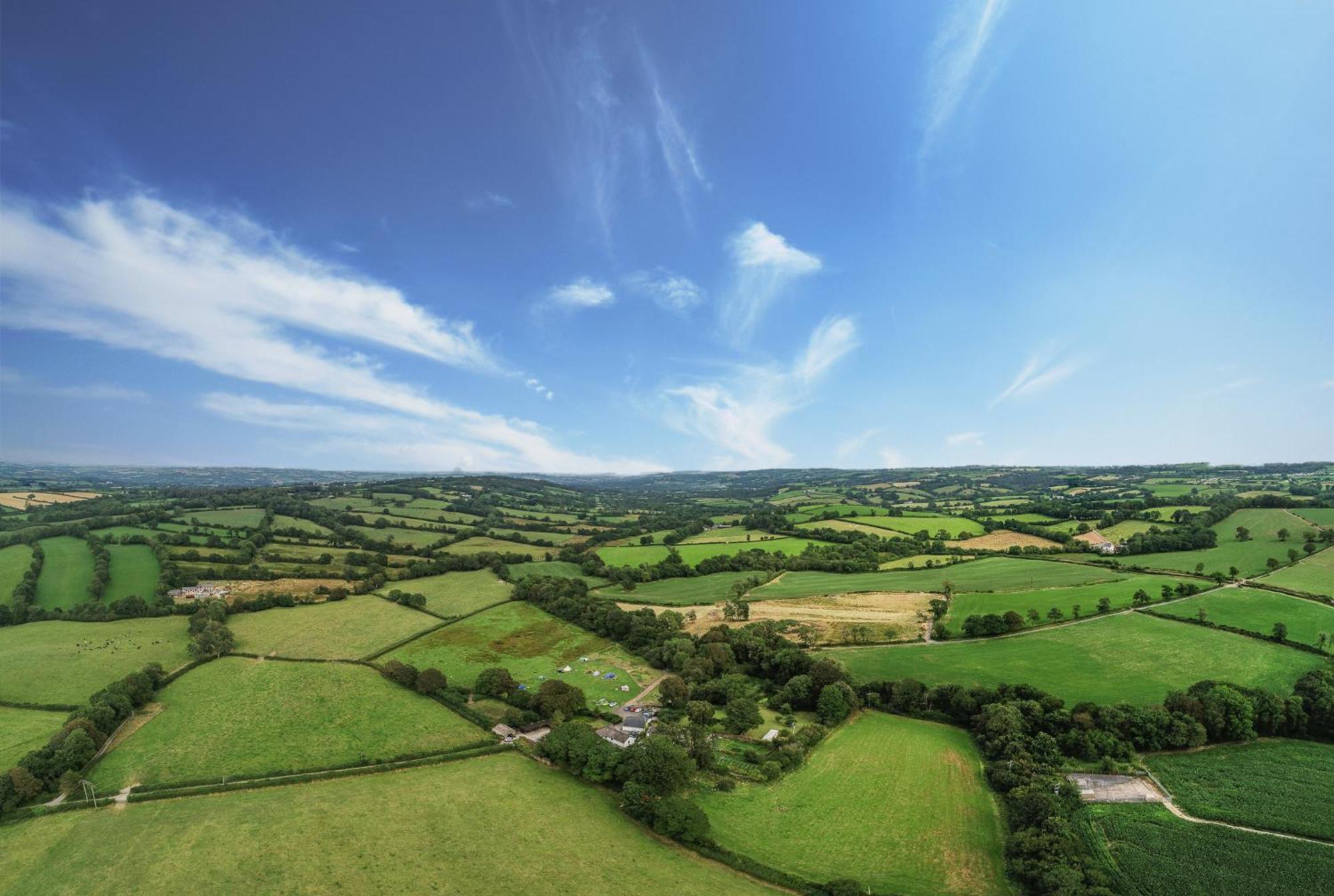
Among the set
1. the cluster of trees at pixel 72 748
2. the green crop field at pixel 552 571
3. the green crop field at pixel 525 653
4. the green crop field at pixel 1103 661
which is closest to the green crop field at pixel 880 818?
the green crop field at pixel 1103 661

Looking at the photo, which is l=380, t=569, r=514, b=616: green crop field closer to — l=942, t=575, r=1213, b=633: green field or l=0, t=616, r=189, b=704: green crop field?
l=0, t=616, r=189, b=704: green crop field

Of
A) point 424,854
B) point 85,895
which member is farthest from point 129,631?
point 424,854

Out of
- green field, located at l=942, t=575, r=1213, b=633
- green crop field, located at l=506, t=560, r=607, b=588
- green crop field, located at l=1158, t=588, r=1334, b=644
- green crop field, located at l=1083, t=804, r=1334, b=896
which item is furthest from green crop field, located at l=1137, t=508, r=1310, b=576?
green crop field, located at l=506, t=560, r=607, b=588

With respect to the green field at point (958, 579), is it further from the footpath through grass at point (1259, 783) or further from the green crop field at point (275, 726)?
the green crop field at point (275, 726)

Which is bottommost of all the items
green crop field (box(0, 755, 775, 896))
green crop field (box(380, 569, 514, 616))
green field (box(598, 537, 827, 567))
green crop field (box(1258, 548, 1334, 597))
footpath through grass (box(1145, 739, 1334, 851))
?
green crop field (box(0, 755, 775, 896))

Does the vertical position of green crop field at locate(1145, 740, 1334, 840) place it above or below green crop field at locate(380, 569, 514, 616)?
above

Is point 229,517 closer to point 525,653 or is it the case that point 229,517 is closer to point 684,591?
point 525,653
